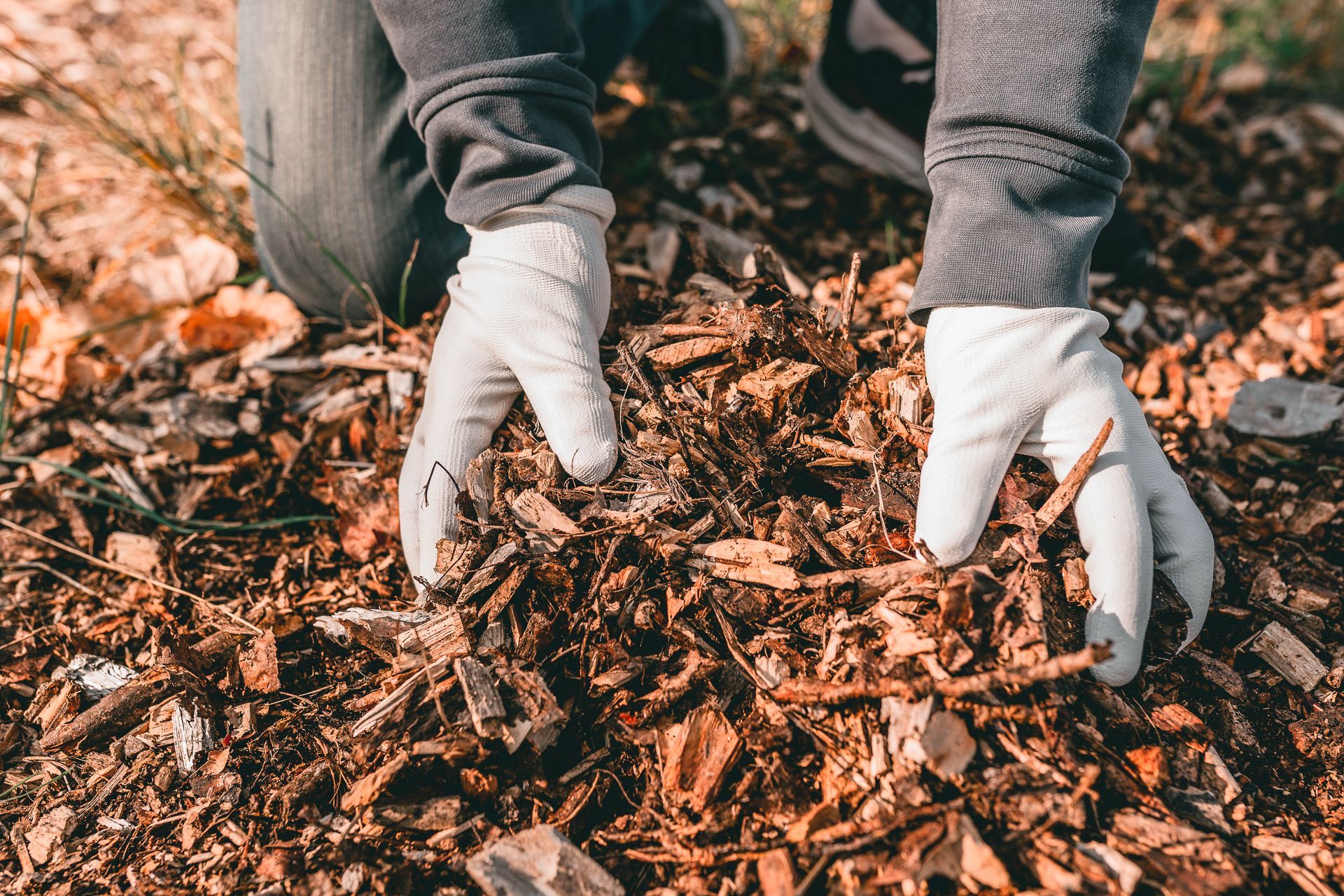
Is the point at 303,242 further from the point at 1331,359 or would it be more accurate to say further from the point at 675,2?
the point at 1331,359

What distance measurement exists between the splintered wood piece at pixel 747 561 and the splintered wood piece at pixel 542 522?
0.26 m

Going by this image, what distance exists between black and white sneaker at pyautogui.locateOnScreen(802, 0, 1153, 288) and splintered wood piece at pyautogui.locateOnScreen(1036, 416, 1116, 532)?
1419mm

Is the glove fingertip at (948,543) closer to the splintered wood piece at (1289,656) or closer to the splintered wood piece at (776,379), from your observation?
the splintered wood piece at (776,379)

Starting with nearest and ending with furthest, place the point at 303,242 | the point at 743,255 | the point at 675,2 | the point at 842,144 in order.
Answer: the point at 743,255 → the point at 303,242 → the point at 842,144 → the point at 675,2

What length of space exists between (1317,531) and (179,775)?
2.70 m

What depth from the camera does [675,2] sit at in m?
3.54

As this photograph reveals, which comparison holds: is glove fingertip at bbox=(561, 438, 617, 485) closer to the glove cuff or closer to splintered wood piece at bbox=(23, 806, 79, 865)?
the glove cuff

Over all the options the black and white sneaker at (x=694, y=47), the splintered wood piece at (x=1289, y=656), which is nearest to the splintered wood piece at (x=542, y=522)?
the splintered wood piece at (x=1289, y=656)

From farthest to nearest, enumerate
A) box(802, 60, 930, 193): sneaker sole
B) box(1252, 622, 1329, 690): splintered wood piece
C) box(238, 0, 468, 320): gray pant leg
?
box(802, 60, 930, 193): sneaker sole → box(238, 0, 468, 320): gray pant leg → box(1252, 622, 1329, 690): splintered wood piece

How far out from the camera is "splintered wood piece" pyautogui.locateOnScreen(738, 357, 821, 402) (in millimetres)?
1785

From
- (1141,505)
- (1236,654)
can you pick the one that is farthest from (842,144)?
(1236,654)

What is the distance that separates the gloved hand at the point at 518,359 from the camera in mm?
1759

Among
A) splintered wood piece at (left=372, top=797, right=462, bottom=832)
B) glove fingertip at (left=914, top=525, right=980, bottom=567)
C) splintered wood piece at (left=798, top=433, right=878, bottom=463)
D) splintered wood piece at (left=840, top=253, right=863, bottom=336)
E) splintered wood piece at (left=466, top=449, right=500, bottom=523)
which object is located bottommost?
splintered wood piece at (left=372, top=797, right=462, bottom=832)

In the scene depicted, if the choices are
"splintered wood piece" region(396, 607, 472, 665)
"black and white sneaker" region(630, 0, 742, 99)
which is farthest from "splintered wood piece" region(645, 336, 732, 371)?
"black and white sneaker" region(630, 0, 742, 99)
